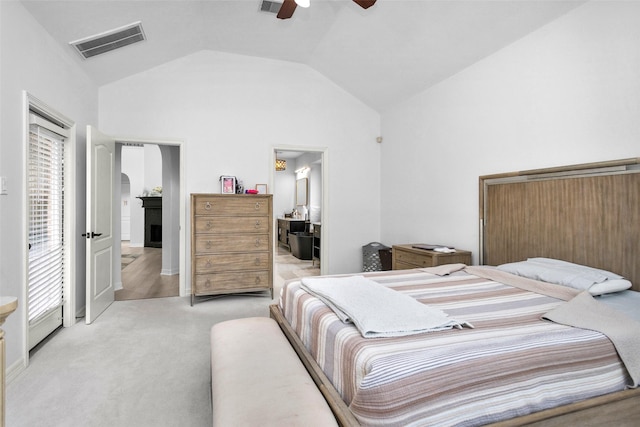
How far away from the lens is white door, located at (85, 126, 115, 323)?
328 centimetres

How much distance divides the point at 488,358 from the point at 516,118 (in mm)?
2563

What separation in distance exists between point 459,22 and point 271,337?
3109 millimetres

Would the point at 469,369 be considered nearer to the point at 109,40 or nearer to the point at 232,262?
the point at 232,262

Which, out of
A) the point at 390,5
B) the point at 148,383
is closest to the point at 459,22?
the point at 390,5

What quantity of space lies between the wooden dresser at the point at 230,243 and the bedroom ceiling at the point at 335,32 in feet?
5.82

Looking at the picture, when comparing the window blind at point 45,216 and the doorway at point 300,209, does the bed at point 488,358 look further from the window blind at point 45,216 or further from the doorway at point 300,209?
the doorway at point 300,209

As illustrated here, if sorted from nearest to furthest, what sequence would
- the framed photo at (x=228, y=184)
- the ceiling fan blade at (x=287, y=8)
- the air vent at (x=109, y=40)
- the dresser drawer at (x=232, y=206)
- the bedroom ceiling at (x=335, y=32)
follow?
the ceiling fan blade at (x=287, y=8), the bedroom ceiling at (x=335, y=32), the air vent at (x=109, y=40), the dresser drawer at (x=232, y=206), the framed photo at (x=228, y=184)

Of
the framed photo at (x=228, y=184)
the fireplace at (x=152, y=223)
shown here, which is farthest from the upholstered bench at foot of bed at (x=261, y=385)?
the fireplace at (x=152, y=223)

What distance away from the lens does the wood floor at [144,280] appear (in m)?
4.46

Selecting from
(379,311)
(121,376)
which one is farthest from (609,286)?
(121,376)

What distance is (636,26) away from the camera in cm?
218

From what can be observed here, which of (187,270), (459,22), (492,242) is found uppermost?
(459,22)

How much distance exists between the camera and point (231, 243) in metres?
4.02

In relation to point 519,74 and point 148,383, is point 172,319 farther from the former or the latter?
point 519,74
